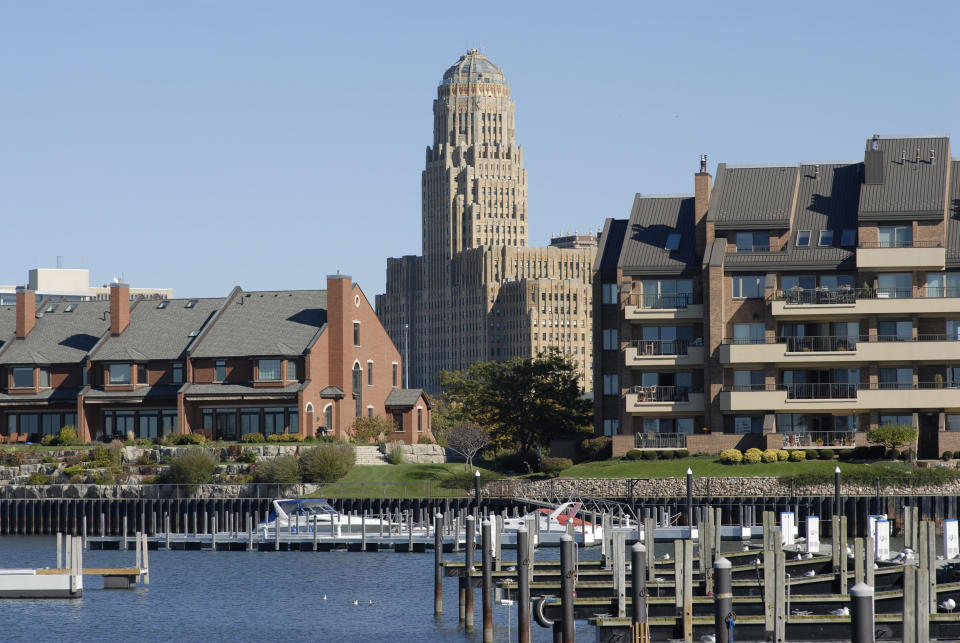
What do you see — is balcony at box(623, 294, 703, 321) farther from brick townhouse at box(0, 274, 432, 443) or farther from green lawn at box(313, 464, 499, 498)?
brick townhouse at box(0, 274, 432, 443)

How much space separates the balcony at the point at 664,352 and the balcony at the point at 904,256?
1063 centimetres

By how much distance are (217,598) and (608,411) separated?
4248cm

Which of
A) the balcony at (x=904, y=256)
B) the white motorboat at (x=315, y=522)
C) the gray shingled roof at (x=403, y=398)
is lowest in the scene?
the white motorboat at (x=315, y=522)

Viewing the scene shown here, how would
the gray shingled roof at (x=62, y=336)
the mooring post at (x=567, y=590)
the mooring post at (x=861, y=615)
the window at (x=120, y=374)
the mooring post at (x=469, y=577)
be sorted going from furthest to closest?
A: the gray shingled roof at (x=62, y=336), the window at (x=120, y=374), the mooring post at (x=469, y=577), the mooring post at (x=567, y=590), the mooring post at (x=861, y=615)

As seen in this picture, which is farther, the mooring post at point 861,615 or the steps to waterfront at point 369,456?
the steps to waterfront at point 369,456

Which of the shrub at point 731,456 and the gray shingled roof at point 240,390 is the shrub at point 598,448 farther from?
the gray shingled roof at point 240,390

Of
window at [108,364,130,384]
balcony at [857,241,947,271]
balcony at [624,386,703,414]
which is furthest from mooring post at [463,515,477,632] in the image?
window at [108,364,130,384]

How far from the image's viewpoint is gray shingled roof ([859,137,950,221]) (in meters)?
90.6

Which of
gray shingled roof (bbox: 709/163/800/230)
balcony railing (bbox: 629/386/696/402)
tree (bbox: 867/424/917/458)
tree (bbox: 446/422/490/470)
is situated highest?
gray shingled roof (bbox: 709/163/800/230)

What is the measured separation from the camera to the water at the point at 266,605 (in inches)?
2014

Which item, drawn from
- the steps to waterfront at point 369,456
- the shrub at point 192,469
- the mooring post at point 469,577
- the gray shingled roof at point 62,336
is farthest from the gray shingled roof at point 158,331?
the mooring post at point 469,577

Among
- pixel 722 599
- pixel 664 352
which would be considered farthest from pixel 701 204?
pixel 722 599

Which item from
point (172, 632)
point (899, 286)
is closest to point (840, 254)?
point (899, 286)

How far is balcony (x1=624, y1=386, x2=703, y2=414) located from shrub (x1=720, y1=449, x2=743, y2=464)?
6671mm
